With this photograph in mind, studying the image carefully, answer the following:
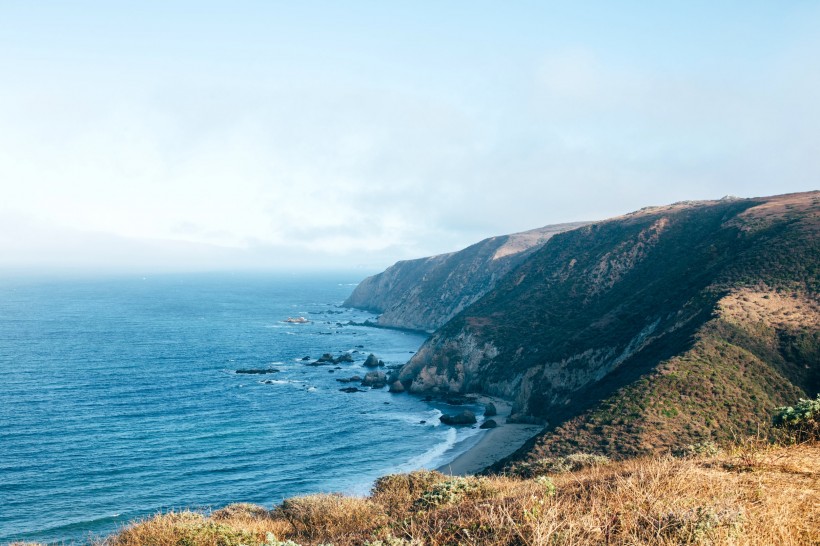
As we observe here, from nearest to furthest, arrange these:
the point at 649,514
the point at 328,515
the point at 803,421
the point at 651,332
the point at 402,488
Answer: the point at 649,514 < the point at 803,421 < the point at 328,515 < the point at 402,488 < the point at 651,332

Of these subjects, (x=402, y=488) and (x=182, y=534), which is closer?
(x=182, y=534)

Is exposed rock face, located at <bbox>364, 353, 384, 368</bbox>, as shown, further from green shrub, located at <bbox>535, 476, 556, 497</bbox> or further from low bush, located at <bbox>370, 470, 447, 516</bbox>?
green shrub, located at <bbox>535, 476, 556, 497</bbox>

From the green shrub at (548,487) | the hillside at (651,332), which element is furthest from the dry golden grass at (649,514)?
the hillside at (651,332)

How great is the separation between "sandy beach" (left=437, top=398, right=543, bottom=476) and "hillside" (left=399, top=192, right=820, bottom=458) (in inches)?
122

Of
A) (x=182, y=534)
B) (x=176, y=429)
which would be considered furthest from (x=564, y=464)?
(x=176, y=429)

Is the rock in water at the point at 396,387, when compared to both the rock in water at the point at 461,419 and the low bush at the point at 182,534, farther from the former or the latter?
the low bush at the point at 182,534

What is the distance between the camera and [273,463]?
5000 centimetres

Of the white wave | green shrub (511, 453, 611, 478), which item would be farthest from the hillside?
the white wave

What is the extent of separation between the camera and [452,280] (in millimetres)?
150125

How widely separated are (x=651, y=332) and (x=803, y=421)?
43.0 m

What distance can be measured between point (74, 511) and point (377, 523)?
1509 inches

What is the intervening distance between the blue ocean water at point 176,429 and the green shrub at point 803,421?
3531 centimetres

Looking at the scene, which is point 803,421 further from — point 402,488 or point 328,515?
point 328,515

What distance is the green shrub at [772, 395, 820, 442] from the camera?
1410 centimetres
